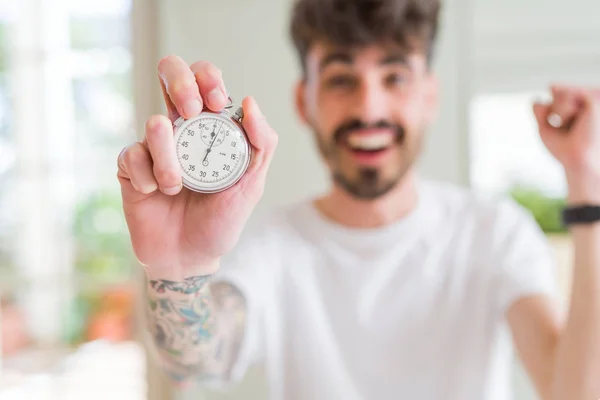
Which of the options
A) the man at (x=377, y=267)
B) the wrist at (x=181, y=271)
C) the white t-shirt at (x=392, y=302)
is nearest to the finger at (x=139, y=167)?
the wrist at (x=181, y=271)

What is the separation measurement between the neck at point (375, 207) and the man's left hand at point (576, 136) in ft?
1.07

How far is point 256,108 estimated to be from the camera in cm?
57

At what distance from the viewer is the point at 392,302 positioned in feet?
3.51

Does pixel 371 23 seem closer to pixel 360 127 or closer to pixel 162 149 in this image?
pixel 360 127

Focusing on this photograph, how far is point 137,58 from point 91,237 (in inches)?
22.6

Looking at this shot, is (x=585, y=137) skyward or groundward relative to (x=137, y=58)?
groundward

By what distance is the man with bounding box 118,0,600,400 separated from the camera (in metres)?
0.98

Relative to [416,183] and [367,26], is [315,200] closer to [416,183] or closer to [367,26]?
[416,183]

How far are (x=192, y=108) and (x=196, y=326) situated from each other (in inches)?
13.6

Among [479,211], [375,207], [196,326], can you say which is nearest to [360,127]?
[375,207]

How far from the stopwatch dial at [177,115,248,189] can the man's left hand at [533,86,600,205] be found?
1.42ft

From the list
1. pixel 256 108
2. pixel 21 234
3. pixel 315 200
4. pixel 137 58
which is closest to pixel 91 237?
pixel 21 234

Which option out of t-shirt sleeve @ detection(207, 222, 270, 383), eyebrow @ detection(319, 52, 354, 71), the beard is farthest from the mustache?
t-shirt sleeve @ detection(207, 222, 270, 383)

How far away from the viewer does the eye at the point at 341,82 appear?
1026 millimetres
